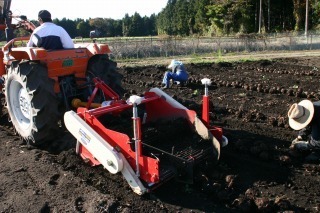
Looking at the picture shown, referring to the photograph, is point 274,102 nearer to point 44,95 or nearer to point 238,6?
point 44,95

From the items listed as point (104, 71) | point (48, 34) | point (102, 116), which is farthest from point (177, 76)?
point (102, 116)

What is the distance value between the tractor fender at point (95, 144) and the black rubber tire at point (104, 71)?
1581mm

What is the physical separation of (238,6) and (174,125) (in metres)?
46.8

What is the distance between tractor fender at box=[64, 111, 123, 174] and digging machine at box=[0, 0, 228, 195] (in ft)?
0.04

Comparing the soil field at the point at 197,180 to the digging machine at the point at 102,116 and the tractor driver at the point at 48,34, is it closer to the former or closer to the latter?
the digging machine at the point at 102,116

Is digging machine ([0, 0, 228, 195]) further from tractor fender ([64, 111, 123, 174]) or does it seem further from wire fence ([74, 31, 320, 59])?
wire fence ([74, 31, 320, 59])

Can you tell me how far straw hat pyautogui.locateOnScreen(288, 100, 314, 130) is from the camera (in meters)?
4.86

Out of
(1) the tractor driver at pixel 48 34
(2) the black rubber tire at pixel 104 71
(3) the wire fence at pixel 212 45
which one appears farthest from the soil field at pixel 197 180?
(3) the wire fence at pixel 212 45

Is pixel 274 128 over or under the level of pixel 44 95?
under

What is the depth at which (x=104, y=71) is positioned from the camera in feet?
20.5

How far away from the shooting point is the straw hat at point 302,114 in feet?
16.0

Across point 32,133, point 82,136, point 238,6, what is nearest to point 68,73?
point 32,133

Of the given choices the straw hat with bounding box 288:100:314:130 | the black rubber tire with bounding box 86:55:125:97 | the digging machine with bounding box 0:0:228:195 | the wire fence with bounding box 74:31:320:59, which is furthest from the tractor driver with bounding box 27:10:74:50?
the wire fence with bounding box 74:31:320:59

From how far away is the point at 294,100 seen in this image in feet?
27.8
